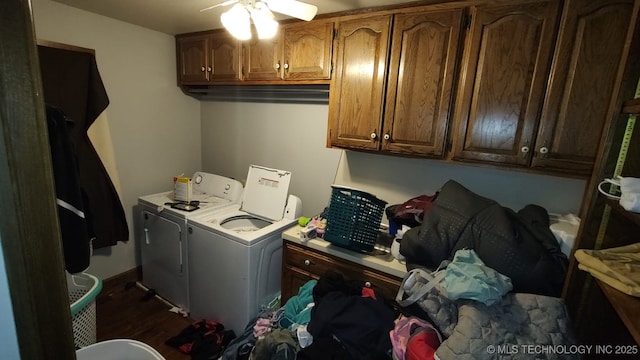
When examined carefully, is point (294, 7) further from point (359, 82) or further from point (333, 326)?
point (333, 326)

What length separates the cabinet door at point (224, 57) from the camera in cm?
229

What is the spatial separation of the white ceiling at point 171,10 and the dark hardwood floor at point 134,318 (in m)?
2.20

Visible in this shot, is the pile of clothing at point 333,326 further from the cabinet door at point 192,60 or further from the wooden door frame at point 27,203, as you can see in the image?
the cabinet door at point 192,60

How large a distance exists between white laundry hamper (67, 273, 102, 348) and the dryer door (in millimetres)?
565

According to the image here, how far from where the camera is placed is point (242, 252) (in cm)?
190

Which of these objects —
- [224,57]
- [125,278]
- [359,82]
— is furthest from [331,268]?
[125,278]

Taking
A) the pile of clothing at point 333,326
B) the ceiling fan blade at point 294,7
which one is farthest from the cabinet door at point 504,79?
the pile of clothing at point 333,326

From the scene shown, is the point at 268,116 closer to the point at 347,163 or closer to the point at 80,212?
the point at 347,163

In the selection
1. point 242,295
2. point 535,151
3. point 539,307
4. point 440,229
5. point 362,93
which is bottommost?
point 242,295

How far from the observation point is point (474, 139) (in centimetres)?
155

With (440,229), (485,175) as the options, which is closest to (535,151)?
(485,175)

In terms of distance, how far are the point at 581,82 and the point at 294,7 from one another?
1.35 metres

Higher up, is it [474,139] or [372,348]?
[474,139]

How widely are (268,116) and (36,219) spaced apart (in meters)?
2.27
